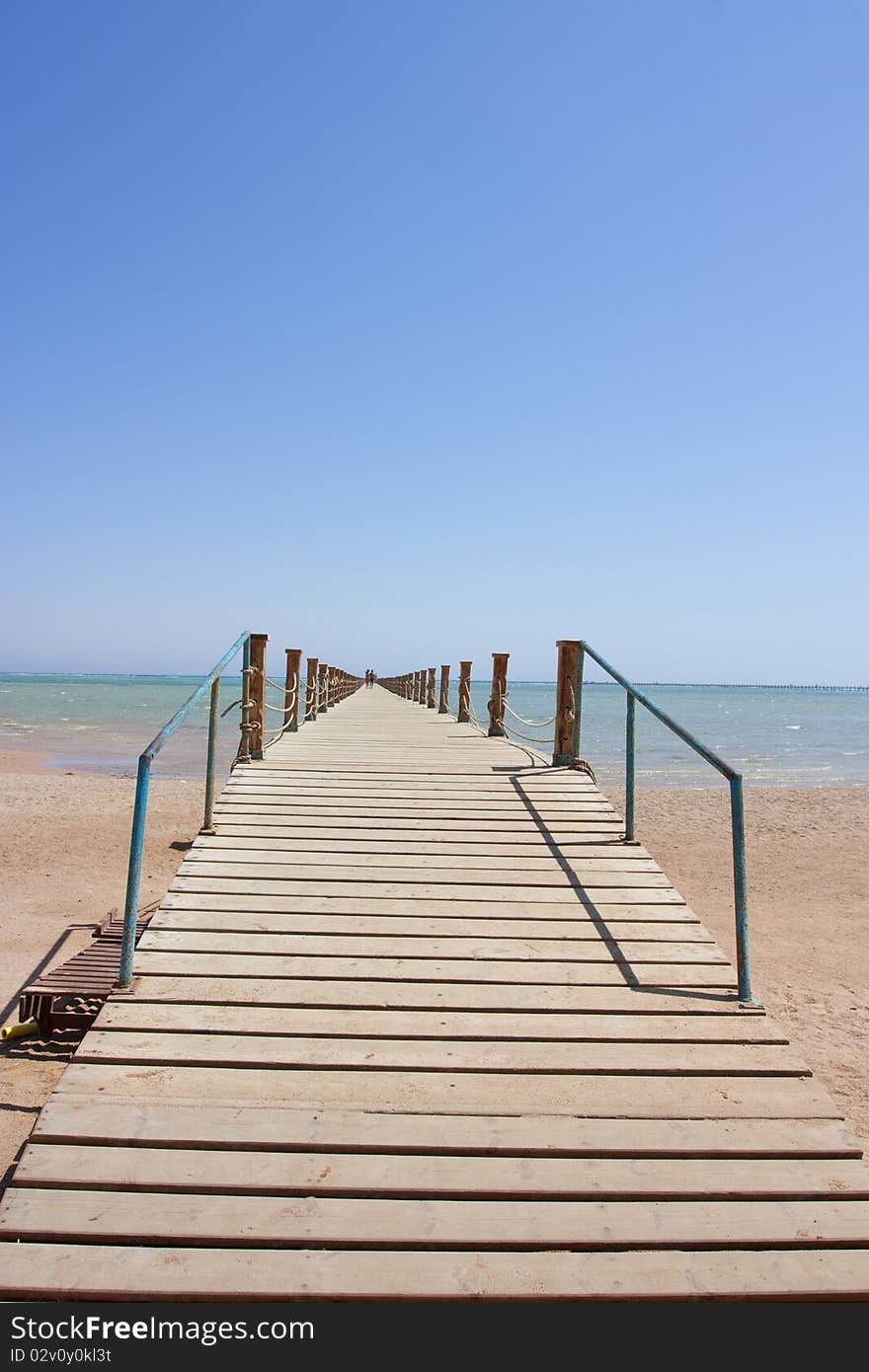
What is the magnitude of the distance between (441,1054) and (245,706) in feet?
13.1

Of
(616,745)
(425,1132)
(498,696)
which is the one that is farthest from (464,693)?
(616,745)

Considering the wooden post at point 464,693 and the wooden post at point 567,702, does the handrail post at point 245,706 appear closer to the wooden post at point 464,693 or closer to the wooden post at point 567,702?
the wooden post at point 567,702

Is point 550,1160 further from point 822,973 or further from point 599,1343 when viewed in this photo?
point 822,973

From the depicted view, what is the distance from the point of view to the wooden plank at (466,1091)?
2.78 meters

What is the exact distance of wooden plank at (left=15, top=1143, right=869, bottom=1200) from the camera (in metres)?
2.41

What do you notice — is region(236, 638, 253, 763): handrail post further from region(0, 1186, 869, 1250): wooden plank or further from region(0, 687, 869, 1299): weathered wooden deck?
region(0, 1186, 869, 1250): wooden plank

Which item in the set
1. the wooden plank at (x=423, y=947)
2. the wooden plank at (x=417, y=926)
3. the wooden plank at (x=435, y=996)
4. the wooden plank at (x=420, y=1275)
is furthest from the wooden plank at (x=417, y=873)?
the wooden plank at (x=420, y=1275)

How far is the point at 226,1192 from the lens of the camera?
239 centimetres

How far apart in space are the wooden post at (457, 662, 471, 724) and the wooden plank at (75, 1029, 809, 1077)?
9777 millimetres

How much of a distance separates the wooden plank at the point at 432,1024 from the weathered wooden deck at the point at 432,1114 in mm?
11

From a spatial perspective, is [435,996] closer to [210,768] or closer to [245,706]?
[210,768]

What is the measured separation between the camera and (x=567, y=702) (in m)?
7.16

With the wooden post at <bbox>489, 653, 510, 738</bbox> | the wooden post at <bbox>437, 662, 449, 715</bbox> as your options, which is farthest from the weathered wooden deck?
the wooden post at <bbox>437, 662, 449, 715</bbox>

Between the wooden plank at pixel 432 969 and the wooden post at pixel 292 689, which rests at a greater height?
the wooden post at pixel 292 689
